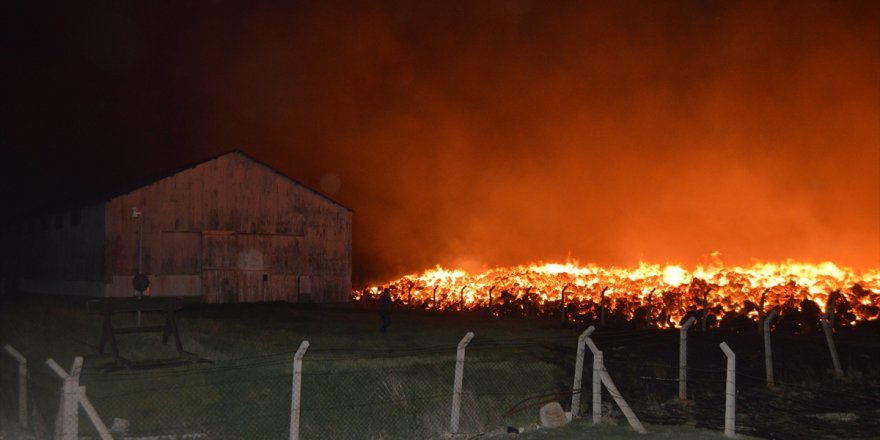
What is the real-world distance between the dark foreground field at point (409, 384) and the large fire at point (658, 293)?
3467 mm

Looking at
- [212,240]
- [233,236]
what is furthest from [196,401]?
[233,236]

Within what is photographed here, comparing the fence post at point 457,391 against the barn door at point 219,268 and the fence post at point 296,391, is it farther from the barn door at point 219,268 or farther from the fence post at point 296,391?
the barn door at point 219,268

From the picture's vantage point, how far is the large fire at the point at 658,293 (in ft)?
89.7

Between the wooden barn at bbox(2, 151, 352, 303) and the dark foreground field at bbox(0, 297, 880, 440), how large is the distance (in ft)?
31.4

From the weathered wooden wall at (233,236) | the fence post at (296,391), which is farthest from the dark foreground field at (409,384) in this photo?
the weathered wooden wall at (233,236)

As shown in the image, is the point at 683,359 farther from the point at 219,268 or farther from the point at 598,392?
the point at 219,268

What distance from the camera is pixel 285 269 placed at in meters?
37.0

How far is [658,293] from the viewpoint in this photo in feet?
103

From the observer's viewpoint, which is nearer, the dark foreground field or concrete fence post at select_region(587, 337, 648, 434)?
concrete fence post at select_region(587, 337, 648, 434)

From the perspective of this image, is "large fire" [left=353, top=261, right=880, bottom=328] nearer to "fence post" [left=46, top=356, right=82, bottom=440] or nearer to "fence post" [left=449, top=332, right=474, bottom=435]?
"fence post" [left=449, top=332, right=474, bottom=435]

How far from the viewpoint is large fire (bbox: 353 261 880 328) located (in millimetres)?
27328

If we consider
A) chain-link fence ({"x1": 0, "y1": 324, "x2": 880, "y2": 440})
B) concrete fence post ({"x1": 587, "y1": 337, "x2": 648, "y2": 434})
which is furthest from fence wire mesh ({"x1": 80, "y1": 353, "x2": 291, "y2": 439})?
concrete fence post ({"x1": 587, "y1": 337, "x2": 648, "y2": 434})

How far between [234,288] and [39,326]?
15.0 m

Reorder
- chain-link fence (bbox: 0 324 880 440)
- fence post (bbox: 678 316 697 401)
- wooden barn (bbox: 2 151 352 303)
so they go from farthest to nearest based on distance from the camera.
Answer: wooden barn (bbox: 2 151 352 303)
fence post (bbox: 678 316 697 401)
chain-link fence (bbox: 0 324 880 440)
